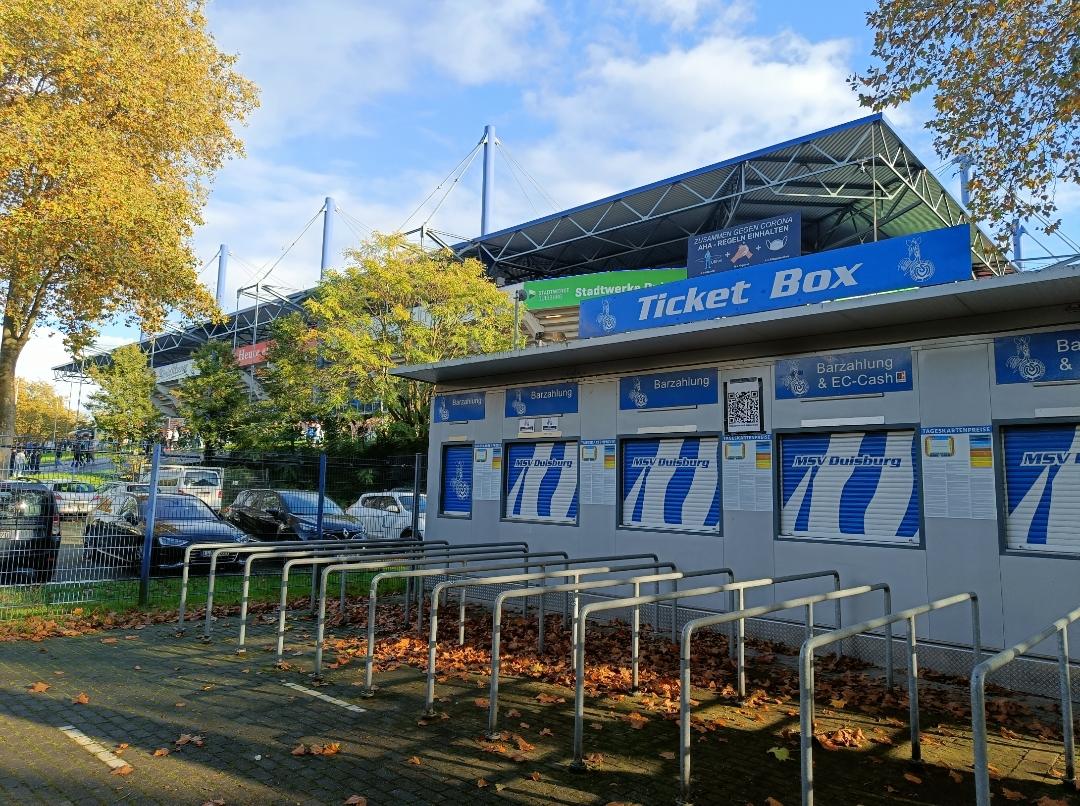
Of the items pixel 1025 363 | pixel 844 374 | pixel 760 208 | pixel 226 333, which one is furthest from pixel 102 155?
→ pixel 226 333

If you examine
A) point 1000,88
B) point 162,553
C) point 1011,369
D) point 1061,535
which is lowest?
point 162,553

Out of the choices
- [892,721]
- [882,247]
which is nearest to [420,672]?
[892,721]

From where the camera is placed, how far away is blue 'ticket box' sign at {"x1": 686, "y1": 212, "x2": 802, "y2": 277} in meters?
10.5

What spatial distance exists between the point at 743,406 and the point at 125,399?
1716 inches

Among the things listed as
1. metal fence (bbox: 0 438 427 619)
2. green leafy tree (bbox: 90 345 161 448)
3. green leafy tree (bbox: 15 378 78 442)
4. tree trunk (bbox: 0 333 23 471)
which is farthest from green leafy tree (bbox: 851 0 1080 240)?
green leafy tree (bbox: 15 378 78 442)

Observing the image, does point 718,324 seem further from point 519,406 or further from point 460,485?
point 460,485

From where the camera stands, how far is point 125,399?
42719 millimetres

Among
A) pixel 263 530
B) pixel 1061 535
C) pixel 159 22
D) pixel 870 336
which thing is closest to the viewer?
pixel 1061 535

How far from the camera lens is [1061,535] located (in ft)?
20.6

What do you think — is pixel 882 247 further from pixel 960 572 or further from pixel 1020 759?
pixel 1020 759

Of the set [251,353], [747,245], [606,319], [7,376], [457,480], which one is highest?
[251,353]

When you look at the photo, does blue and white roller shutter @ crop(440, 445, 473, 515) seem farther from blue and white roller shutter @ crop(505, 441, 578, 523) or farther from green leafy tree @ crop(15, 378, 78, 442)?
green leafy tree @ crop(15, 378, 78, 442)

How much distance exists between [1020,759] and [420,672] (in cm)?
476

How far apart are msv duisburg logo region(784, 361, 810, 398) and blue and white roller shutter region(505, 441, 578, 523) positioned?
3.18 meters
